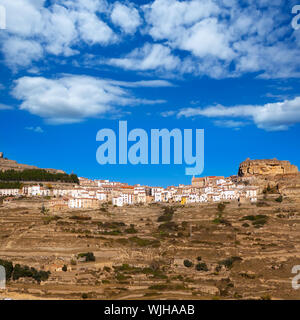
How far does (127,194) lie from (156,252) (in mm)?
28356

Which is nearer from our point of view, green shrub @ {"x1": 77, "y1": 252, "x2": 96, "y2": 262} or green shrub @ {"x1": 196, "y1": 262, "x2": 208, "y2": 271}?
green shrub @ {"x1": 196, "y1": 262, "x2": 208, "y2": 271}

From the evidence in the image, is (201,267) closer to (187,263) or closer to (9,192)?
(187,263)

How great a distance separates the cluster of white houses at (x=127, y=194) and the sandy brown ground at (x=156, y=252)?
203 inches

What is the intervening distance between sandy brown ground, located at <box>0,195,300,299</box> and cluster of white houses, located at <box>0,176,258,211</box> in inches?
203

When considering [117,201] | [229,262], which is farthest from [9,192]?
[229,262]

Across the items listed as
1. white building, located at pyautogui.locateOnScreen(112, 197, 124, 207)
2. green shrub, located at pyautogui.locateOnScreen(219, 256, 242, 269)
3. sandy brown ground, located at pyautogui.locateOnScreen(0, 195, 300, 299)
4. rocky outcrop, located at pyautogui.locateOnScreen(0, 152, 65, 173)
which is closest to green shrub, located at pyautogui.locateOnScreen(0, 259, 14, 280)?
sandy brown ground, located at pyautogui.locateOnScreen(0, 195, 300, 299)

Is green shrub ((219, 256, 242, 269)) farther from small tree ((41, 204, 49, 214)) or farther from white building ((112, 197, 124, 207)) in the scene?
white building ((112, 197, 124, 207))

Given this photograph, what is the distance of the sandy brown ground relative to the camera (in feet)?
79.8

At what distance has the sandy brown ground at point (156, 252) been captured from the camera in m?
24.3

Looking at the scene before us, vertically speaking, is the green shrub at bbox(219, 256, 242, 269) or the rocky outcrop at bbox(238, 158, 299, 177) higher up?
the rocky outcrop at bbox(238, 158, 299, 177)

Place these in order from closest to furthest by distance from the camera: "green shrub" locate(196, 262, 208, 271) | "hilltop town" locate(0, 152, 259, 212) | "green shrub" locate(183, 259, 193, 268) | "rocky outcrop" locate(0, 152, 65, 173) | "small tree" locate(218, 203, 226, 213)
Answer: "green shrub" locate(196, 262, 208, 271), "green shrub" locate(183, 259, 193, 268), "small tree" locate(218, 203, 226, 213), "hilltop town" locate(0, 152, 259, 212), "rocky outcrop" locate(0, 152, 65, 173)

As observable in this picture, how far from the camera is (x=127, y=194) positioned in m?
61.4

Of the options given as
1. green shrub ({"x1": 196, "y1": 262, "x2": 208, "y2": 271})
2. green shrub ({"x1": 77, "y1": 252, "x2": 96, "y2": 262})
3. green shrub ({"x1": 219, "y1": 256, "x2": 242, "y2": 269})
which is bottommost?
green shrub ({"x1": 196, "y1": 262, "x2": 208, "y2": 271})

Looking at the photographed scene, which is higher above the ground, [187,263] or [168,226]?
[168,226]
